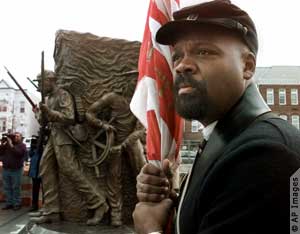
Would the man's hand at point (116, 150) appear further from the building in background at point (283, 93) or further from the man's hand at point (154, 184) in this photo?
the building in background at point (283, 93)

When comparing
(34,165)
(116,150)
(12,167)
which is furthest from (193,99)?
(12,167)

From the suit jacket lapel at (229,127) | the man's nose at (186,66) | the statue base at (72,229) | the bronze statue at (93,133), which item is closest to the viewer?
the suit jacket lapel at (229,127)

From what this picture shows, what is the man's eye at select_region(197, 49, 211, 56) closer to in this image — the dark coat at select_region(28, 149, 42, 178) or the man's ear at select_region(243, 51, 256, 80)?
the man's ear at select_region(243, 51, 256, 80)

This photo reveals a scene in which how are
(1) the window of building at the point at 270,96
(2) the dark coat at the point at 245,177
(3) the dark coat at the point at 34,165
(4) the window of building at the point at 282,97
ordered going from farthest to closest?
1. (4) the window of building at the point at 282,97
2. (1) the window of building at the point at 270,96
3. (3) the dark coat at the point at 34,165
4. (2) the dark coat at the point at 245,177

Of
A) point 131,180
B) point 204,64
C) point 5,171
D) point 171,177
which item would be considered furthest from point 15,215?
point 204,64

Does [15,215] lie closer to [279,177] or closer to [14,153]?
[14,153]

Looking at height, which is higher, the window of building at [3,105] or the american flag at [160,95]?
the american flag at [160,95]

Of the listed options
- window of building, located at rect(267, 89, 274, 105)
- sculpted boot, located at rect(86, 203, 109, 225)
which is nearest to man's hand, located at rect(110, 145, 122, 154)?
sculpted boot, located at rect(86, 203, 109, 225)

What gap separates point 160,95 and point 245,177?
2.59 ft

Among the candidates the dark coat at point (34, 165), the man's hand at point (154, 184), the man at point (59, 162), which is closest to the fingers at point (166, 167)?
the man's hand at point (154, 184)

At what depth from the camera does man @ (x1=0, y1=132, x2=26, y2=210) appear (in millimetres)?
8227

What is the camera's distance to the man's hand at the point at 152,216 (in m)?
1.43

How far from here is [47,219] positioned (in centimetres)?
562

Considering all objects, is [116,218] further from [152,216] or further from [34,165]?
[152,216]
